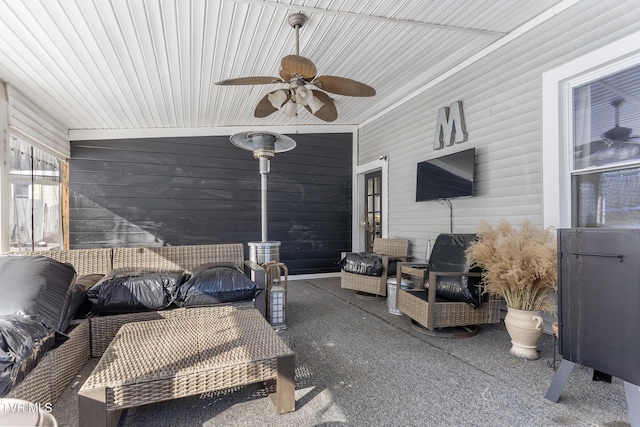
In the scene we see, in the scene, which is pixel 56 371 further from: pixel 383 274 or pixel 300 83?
pixel 383 274

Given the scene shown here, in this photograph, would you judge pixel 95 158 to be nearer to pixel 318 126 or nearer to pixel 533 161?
pixel 318 126

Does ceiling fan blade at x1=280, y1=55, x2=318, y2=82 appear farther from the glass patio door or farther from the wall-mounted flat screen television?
the glass patio door

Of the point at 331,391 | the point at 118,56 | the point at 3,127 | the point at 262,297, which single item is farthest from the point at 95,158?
the point at 331,391

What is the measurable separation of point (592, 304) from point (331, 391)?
61.2 inches

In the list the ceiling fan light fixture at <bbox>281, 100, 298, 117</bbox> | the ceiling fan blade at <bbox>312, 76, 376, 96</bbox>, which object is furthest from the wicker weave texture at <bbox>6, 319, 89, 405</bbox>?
the ceiling fan blade at <bbox>312, 76, 376, 96</bbox>

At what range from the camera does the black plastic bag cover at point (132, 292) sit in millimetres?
2473

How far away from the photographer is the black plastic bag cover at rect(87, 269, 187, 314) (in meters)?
2.47

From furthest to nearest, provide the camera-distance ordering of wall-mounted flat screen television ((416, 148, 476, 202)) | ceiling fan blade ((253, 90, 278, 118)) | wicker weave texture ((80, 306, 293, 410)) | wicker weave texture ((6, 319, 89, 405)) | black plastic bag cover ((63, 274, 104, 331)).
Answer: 1. wall-mounted flat screen television ((416, 148, 476, 202))
2. ceiling fan blade ((253, 90, 278, 118))
3. black plastic bag cover ((63, 274, 104, 331))
4. wicker weave texture ((6, 319, 89, 405))
5. wicker weave texture ((80, 306, 293, 410))

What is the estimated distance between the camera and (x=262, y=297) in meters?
3.02

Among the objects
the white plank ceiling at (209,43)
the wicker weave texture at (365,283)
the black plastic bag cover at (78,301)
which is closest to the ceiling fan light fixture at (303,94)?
the white plank ceiling at (209,43)

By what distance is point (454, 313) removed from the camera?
9.60 feet

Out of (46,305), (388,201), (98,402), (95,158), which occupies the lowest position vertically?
(98,402)

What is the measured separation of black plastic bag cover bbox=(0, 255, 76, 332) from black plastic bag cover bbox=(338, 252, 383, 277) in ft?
10.3

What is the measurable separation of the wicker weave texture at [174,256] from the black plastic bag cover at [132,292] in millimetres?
384
